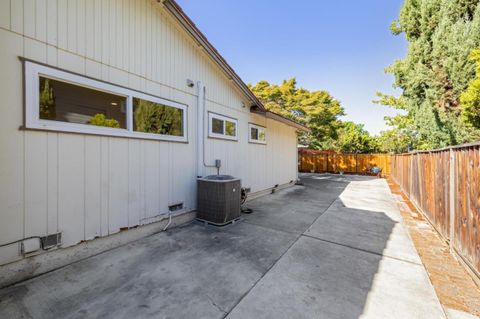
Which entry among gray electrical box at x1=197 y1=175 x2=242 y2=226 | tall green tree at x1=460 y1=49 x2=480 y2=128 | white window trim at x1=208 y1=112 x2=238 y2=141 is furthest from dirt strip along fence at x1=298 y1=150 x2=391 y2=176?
gray electrical box at x1=197 y1=175 x2=242 y2=226

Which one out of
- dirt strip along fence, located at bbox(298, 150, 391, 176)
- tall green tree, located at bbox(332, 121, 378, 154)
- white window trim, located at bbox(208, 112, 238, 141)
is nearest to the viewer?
white window trim, located at bbox(208, 112, 238, 141)

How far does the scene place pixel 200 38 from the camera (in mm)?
4559

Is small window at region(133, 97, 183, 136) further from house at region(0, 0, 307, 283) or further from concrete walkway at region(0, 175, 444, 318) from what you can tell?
concrete walkway at region(0, 175, 444, 318)

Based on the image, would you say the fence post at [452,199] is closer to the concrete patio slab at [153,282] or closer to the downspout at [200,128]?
the concrete patio slab at [153,282]

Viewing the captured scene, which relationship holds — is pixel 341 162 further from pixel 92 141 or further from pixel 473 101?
pixel 92 141

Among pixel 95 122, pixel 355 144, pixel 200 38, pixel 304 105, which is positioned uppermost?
pixel 304 105

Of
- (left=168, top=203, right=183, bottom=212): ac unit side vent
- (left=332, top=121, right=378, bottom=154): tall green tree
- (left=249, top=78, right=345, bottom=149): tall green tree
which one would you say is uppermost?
(left=249, top=78, right=345, bottom=149): tall green tree

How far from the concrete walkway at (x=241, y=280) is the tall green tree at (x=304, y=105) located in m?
15.1

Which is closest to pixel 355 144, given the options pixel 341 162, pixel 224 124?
pixel 341 162

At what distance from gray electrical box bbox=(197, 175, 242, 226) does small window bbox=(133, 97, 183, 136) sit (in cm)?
129

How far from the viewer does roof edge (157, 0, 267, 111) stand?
3939 mm

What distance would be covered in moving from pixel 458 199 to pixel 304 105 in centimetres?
1590

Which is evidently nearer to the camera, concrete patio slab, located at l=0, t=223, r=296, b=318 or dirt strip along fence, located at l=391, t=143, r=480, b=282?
concrete patio slab, located at l=0, t=223, r=296, b=318

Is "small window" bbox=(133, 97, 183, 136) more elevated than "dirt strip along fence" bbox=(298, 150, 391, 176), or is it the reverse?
"small window" bbox=(133, 97, 183, 136)
